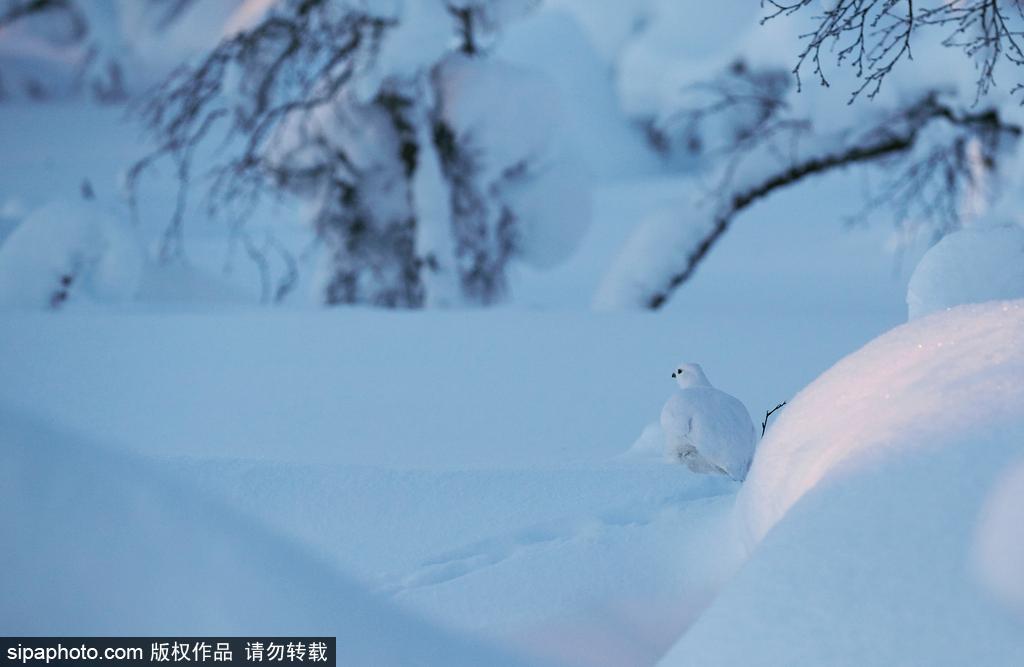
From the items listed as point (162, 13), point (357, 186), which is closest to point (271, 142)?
point (357, 186)

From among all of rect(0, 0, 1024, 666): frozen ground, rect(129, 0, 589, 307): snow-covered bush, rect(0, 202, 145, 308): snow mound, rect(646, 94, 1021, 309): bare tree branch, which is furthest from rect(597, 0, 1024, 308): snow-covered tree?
rect(0, 202, 145, 308): snow mound

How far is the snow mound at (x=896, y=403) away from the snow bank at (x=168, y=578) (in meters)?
0.74

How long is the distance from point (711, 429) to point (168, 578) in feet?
4.78

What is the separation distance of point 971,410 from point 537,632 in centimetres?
100

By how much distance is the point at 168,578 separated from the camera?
2.59 meters

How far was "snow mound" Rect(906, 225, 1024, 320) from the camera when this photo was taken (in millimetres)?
3148

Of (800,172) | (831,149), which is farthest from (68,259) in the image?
(831,149)

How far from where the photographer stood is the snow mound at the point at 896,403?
2.24 meters

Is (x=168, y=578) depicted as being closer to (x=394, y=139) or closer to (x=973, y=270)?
(x=973, y=270)

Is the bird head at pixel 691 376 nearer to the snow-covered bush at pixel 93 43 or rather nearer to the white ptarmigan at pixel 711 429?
the white ptarmigan at pixel 711 429

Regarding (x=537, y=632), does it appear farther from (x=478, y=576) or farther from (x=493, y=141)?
(x=493, y=141)

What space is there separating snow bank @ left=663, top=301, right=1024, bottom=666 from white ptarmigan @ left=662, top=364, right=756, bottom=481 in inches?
20.9

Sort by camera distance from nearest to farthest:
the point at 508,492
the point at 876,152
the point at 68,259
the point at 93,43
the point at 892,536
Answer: the point at 892,536, the point at 508,492, the point at 68,259, the point at 876,152, the point at 93,43

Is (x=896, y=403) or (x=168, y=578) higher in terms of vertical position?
(x=896, y=403)
